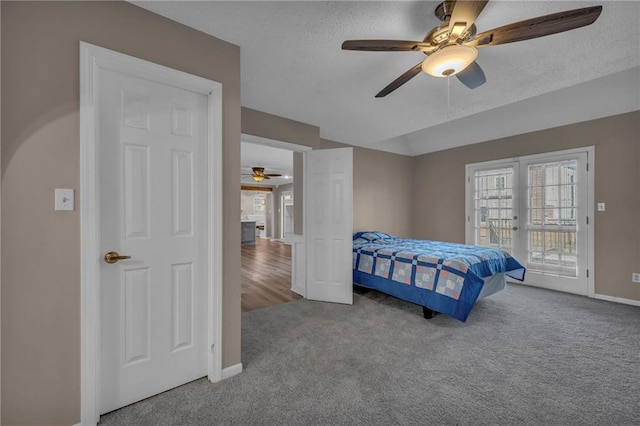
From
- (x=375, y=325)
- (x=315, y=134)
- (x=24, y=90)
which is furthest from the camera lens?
(x=315, y=134)

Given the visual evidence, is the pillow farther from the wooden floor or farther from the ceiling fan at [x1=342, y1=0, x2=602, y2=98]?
the ceiling fan at [x1=342, y1=0, x2=602, y2=98]

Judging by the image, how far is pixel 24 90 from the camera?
128cm

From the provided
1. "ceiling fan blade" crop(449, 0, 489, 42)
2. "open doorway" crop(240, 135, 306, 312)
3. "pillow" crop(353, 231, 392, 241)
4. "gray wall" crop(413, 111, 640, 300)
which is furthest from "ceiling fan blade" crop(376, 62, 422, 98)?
"gray wall" crop(413, 111, 640, 300)

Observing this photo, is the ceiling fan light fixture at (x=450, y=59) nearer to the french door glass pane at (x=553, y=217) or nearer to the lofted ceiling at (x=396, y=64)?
the lofted ceiling at (x=396, y=64)

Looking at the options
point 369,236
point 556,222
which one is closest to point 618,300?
point 556,222

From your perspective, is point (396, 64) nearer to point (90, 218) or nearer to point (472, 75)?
point (472, 75)

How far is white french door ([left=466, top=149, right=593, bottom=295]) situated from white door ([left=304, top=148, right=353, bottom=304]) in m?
2.81

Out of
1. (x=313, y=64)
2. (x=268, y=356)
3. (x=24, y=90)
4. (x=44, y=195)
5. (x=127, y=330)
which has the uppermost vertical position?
(x=313, y=64)

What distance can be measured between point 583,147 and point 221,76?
4685mm

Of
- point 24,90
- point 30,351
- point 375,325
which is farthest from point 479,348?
point 24,90

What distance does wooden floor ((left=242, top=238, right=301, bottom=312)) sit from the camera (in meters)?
3.55

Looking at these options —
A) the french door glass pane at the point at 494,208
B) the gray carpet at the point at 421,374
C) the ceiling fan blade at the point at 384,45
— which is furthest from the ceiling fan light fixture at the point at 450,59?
the french door glass pane at the point at 494,208

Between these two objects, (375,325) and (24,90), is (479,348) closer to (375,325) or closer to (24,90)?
(375,325)

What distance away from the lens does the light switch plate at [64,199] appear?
134 centimetres
